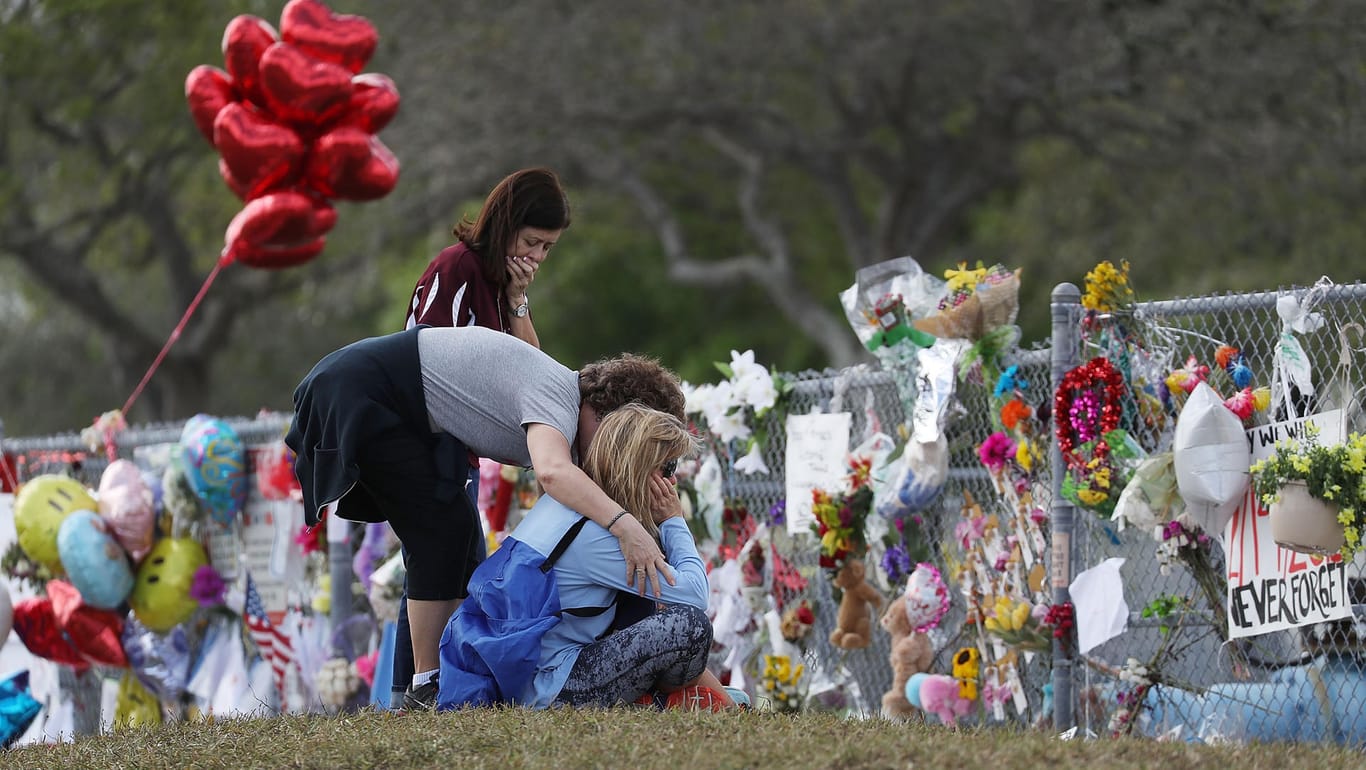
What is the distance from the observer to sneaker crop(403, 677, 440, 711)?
4.32 meters

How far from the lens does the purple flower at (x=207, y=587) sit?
765 centimetres

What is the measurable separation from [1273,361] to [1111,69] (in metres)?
13.0

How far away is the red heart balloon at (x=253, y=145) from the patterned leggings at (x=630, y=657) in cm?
473

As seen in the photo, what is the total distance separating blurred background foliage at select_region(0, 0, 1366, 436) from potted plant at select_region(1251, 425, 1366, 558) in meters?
12.4

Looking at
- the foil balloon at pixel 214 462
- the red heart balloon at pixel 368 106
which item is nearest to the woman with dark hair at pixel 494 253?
the foil balloon at pixel 214 462

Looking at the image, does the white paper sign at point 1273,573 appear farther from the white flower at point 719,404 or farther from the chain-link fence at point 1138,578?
the white flower at point 719,404

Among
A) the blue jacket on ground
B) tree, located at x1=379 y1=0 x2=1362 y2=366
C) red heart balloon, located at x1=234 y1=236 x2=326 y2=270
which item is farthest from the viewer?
tree, located at x1=379 y1=0 x2=1362 y2=366

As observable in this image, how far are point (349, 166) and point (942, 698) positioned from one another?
4.38 metres

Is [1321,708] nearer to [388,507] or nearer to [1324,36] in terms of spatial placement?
[388,507]

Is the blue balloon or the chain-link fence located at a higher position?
the chain-link fence

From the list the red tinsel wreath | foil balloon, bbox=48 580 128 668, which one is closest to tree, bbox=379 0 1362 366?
foil balloon, bbox=48 580 128 668

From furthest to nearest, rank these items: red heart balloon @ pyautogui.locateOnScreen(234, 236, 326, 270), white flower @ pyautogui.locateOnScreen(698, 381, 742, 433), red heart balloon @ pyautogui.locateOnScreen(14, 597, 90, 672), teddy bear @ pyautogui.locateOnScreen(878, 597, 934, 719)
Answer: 1. red heart balloon @ pyautogui.locateOnScreen(234, 236, 326, 270)
2. red heart balloon @ pyautogui.locateOnScreen(14, 597, 90, 672)
3. white flower @ pyautogui.locateOnScreen(698, 381, 742, 433)
4. teddy bear @ pyautogui.locateOnScreen(878, 597, 934, 719)

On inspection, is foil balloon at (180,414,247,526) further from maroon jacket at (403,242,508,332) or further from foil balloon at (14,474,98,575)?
maroon jacket at (403,242,508,332)

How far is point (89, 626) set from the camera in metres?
7.79
